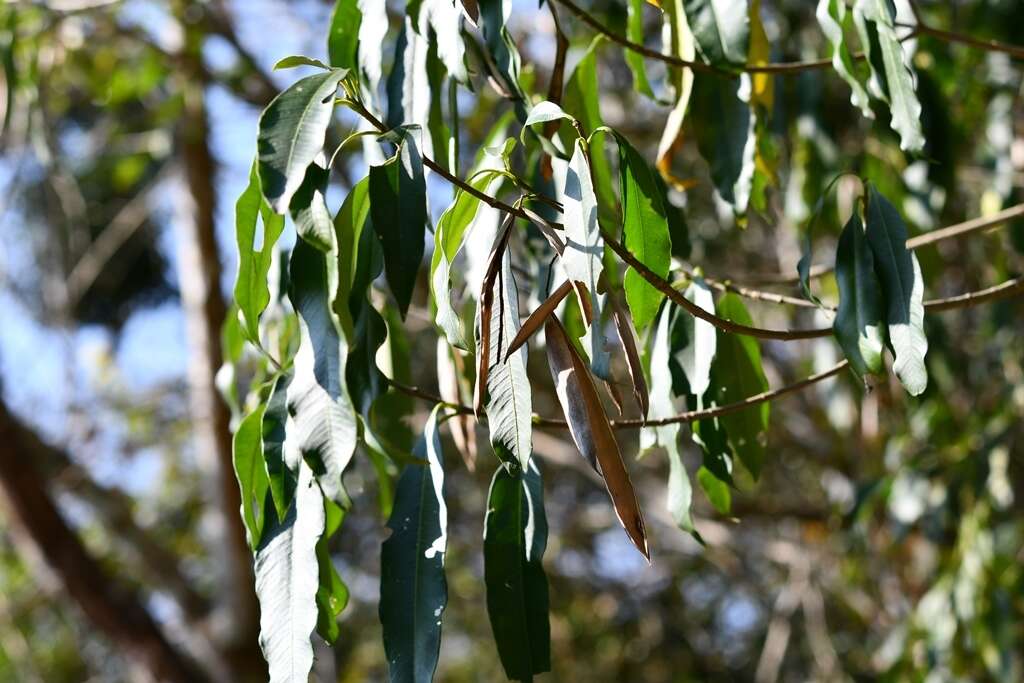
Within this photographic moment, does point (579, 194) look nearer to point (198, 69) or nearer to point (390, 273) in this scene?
point (390, 273)

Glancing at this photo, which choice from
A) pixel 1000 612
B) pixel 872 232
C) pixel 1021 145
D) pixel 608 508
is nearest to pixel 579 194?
pixel 872 232

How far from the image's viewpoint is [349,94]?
0.88m

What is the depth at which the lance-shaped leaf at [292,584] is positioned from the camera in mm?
815

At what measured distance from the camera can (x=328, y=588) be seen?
3.16ft

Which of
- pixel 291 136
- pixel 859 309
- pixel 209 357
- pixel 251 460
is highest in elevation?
pixel 291 136

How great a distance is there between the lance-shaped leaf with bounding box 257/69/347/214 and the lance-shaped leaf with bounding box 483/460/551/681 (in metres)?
0.26

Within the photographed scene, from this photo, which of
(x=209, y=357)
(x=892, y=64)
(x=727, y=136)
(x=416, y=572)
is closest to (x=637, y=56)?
(x=727, y=136)

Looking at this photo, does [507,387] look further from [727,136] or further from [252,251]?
[727,136]

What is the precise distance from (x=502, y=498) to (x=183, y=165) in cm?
254

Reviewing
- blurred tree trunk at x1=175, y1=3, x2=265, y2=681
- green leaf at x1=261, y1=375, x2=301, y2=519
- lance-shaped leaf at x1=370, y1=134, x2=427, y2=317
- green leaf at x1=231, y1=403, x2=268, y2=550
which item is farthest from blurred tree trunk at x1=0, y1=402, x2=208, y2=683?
lance-shaped leaf at x1=370, y1=134, x2=427, y2=317

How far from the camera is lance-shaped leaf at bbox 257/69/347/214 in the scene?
806 millimetres

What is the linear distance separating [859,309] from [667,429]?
20 centimetres

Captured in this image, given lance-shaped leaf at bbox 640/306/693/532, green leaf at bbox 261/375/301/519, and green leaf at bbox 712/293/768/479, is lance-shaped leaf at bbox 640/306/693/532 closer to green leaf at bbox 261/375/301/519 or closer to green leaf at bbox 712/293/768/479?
green leaf at bbox 712/293/768/479

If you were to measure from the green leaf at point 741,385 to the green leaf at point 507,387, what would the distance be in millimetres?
447
